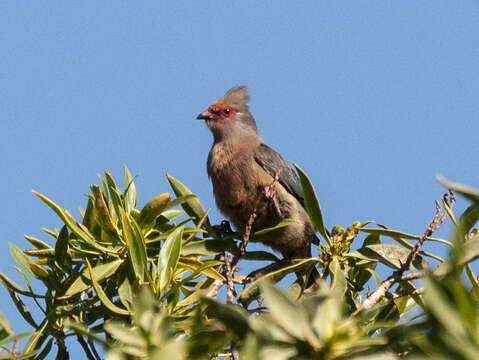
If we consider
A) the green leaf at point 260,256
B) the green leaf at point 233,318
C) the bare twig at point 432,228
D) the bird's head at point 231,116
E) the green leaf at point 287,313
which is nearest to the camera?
the green leaf at point 287,313

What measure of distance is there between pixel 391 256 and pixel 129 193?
66.3 inches

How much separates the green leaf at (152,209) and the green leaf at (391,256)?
1.17m

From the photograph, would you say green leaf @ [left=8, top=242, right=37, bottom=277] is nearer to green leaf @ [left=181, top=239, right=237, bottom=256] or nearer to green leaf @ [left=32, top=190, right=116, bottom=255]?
green leaf @ [left=32, top=190, right=116, bottom=255]

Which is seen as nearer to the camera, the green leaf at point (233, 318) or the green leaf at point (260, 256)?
the green leaf at point (233, 318)

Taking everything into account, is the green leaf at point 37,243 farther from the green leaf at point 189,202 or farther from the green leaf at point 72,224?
the green leaf at point 189,202

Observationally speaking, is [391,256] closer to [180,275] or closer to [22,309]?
[180,275]

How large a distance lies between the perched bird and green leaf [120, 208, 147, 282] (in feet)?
7.18

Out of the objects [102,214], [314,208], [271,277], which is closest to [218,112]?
[314,208]

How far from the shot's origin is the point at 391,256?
347cm

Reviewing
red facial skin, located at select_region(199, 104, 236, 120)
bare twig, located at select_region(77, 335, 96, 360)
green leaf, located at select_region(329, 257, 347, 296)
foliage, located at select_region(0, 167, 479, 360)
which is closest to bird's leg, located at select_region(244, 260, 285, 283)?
foliage, located at select_region(0, 167, 479, 360)

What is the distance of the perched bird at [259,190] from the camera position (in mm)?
5766

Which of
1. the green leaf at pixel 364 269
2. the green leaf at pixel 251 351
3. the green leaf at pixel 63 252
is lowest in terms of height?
the green leaf at pixel 364 269

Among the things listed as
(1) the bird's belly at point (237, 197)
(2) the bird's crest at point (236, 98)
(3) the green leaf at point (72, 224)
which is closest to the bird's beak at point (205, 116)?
(2) the bird's crest at point (236, 98)

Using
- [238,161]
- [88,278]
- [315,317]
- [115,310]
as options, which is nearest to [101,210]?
[88,278]
